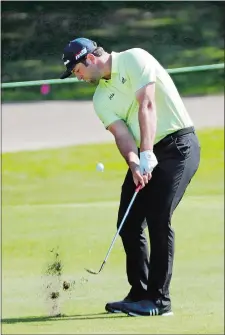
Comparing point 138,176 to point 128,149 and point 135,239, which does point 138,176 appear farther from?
point 135,239

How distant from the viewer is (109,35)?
2169 cm

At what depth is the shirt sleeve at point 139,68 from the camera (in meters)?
7.50

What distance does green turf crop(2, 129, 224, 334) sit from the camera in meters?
7.55

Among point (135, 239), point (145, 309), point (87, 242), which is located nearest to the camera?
point (145, 309)

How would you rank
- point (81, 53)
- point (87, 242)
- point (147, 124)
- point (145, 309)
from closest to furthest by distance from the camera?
point (147, 124) < point (81, 53) < point (145, 309) < point (87, 242)

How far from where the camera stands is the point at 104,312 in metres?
7.88

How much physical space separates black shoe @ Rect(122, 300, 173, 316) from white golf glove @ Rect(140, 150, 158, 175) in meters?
0.88

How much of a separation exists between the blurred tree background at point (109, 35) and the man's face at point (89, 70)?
40.2 feet

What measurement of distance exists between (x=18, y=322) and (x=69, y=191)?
8166 millimetres

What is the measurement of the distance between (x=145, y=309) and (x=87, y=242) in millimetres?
3433

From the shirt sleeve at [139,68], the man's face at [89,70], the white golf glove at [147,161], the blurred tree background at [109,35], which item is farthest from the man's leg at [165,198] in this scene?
the blurred tree background at [109,35]

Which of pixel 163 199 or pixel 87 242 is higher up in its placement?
pixel 163 199

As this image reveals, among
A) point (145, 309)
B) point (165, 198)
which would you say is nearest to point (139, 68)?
point (165, 198)

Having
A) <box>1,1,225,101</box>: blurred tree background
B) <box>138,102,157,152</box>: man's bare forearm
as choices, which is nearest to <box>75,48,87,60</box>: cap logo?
<box>138,102,157,152</box>: man's bare forearm
